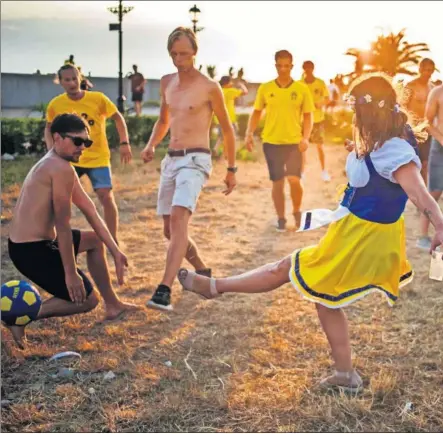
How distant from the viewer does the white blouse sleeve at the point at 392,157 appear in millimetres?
3373

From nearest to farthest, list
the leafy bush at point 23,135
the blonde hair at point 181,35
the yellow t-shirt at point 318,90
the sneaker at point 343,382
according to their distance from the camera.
Result: the sneaker at point 343,382, the blonde hair at point 181,35, the yellow t-shirt at point 318,90, the leafy bush at point 23,135

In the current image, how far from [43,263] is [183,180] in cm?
148

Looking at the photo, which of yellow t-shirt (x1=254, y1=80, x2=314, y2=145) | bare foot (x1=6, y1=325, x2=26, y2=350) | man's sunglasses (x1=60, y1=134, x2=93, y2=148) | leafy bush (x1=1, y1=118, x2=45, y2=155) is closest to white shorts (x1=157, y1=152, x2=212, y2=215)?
man's sunglasses (x1=60, y1=134, x2=93, y2=148)

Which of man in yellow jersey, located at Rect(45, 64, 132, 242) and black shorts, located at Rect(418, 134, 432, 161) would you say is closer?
man in yellow jersey, located at Rect(45, 64, 132, 242)

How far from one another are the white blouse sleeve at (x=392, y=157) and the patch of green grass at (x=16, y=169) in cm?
803

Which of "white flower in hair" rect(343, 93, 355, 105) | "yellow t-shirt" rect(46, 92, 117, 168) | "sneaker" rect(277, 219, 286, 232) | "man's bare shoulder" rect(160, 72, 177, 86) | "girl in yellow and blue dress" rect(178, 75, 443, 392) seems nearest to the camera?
"girl in yellow and blue dress" rect(178, 75, 443, 392)

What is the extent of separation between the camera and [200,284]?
4348 mm

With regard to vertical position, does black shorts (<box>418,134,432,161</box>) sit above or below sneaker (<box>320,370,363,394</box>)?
above

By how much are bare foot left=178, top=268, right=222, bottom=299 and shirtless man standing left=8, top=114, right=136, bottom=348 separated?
51cm

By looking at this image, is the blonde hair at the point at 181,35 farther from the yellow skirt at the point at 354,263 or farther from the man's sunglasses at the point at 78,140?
the yellow skirt at the point at 354,263

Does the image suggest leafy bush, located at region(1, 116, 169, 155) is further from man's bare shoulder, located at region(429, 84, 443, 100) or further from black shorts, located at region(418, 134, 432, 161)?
man's bare shoulder, located at region(429, 84, 443, 100)

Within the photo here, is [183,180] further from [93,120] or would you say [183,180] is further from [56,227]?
[93,120]

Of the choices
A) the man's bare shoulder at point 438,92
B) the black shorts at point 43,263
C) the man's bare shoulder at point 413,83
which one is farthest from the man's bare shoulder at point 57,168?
the man's bare shoulder at point 413,83

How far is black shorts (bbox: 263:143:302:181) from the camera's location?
26.7 ft
